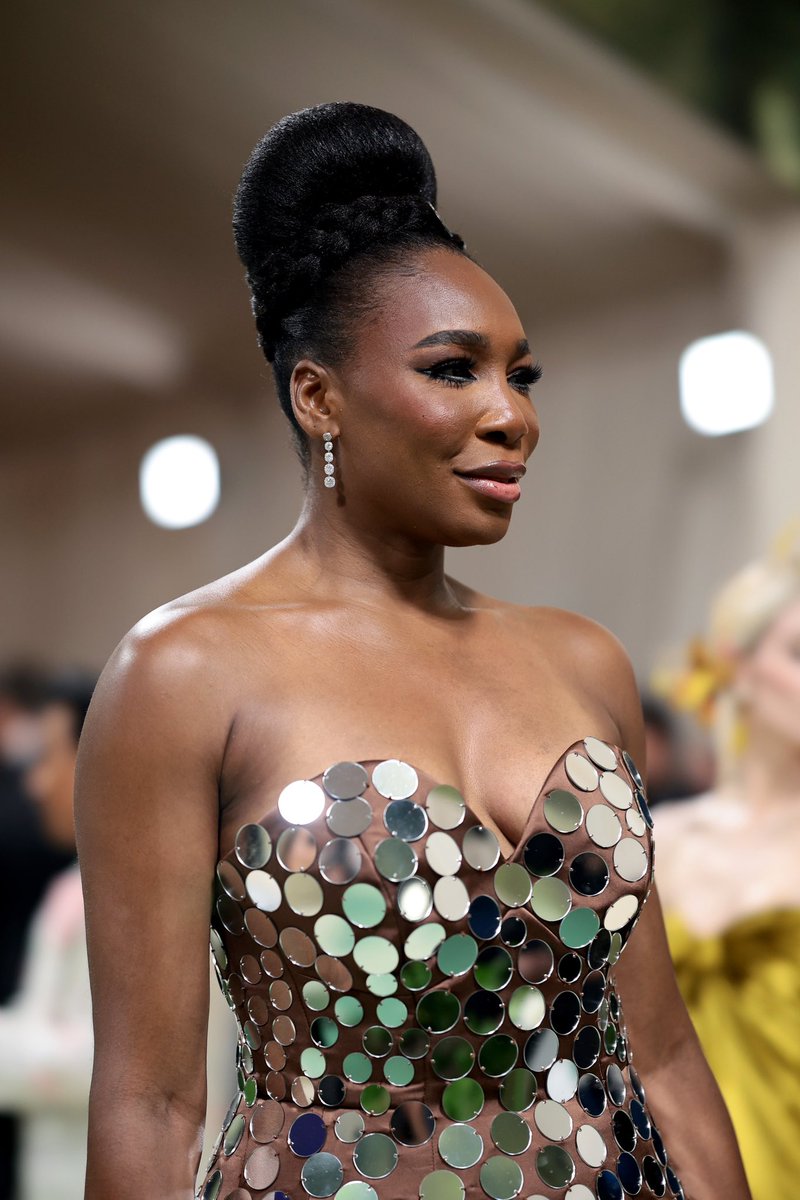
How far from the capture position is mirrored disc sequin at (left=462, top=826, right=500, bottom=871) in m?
1.11

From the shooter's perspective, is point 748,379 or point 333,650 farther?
point 748,379

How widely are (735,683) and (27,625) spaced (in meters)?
1.32

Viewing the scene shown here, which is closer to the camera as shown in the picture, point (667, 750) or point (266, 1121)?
point (266, 1121)

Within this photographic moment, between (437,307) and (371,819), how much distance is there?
1.32 ft

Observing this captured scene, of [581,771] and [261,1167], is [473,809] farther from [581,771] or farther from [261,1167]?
[261,1167]

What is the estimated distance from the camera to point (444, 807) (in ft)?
3.62

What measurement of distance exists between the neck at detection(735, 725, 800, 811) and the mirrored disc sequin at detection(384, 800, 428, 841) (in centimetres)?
173

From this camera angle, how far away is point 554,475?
11.7ft

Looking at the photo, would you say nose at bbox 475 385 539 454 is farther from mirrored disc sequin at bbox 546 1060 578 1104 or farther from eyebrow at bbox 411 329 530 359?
mirrored disc sequin at bbox 546 1060 578 1104

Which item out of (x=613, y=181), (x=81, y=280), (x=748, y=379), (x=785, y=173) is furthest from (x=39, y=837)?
(x=785, y=173)

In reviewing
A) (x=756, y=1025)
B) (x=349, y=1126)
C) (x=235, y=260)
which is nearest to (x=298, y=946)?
(x=349, y=1126)

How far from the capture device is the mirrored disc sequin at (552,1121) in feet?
3.68

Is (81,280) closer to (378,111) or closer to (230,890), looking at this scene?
(378,111)

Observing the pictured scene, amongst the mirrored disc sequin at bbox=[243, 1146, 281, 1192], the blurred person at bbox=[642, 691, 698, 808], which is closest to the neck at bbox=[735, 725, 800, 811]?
the blurred person at bbox=[642, 691, 698, 808]
